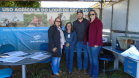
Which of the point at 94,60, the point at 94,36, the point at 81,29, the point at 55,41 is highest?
the point at 81,29

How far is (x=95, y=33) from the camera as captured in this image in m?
3.30

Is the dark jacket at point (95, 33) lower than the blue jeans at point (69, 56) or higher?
higher

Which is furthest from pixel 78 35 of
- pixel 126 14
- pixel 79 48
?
pixel 126 14

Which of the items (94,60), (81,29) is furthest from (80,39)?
(94,60)

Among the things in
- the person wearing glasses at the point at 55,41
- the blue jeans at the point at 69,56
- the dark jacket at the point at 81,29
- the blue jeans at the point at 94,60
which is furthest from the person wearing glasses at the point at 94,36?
the person wearing glasses at the point at 55,41

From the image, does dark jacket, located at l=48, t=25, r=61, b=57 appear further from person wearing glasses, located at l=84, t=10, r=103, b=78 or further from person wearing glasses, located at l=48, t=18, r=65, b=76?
person wearing glasses, located at l=84, t=10, r=103, b=78

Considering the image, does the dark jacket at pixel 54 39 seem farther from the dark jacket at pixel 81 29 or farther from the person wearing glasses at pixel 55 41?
the dark jacket at pixel 81 29

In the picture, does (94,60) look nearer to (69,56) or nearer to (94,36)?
(94,36)

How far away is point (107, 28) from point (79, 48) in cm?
226

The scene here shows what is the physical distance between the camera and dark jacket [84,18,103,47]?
3260 millimetres

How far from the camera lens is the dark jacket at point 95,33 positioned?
326cm

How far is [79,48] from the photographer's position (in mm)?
3826

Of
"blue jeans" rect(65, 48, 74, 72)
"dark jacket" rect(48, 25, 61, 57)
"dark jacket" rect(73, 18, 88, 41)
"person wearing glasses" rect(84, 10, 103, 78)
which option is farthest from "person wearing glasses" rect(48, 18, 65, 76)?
"person wearing glasses" rect(84, 10, 103, 78)

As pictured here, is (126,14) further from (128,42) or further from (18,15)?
(18,15)
